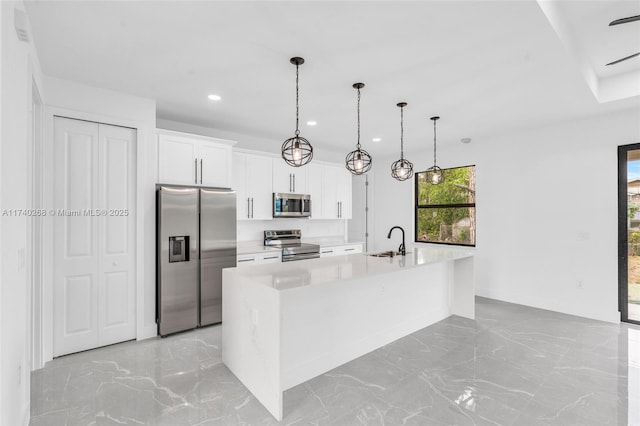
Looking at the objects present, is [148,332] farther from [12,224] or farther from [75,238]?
[12,224]

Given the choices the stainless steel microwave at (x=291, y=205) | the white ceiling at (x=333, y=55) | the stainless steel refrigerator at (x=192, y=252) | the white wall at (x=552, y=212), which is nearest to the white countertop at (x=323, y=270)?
the stainless steel refrigerator at (x=192, y=252)

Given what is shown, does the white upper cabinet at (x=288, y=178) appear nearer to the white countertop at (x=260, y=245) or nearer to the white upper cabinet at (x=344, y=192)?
the white upper cabinet at (x=344, y=192)

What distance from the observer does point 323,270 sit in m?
2.80

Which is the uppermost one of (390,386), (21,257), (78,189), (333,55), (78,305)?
(333,55)

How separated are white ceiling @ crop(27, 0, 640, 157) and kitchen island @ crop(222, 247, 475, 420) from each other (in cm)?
179

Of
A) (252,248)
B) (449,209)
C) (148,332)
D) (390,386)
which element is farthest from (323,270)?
(449,209)

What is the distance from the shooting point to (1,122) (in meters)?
1.52

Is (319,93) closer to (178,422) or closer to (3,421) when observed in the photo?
(178,422)

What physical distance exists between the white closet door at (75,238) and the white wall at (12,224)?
39.1 inches

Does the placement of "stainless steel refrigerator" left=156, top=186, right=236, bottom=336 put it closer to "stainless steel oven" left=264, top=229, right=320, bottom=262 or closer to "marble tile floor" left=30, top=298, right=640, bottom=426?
"marble tile floor" left=30, top=298, right=640, bottom=426

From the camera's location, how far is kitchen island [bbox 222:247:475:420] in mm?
2254

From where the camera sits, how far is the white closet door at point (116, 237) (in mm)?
3271

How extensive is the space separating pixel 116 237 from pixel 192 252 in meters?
0.79

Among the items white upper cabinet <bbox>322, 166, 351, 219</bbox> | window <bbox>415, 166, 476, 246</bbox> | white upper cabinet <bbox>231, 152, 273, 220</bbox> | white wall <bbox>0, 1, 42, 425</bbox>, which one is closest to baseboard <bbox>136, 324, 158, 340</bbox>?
white wall <bbox>0, 1, 42, 425</bbox>
